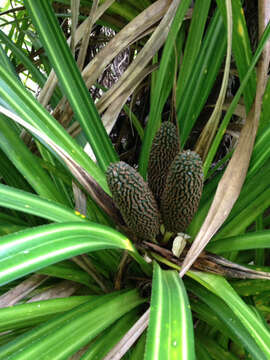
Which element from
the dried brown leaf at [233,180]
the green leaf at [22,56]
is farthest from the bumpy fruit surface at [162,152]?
the green leaf at [22,56]

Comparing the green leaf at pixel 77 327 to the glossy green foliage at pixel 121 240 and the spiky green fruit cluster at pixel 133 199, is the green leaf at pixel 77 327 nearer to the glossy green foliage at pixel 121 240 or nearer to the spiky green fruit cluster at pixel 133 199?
the glossy green foliage at pixel 121 240

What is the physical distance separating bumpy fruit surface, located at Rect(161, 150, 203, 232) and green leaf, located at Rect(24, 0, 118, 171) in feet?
0.56

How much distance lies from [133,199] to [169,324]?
212 mm

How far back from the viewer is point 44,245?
36cm

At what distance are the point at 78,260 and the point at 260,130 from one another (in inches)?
14.5

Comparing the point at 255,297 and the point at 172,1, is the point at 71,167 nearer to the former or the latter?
the point at 255,297

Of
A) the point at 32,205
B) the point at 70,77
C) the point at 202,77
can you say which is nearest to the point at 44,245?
the point at 32,205

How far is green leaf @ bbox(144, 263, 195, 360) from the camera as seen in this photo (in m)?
0.32

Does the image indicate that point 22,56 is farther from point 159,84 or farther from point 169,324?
point 169,324

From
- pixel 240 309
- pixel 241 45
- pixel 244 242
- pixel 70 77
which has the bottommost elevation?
pixel 240 309

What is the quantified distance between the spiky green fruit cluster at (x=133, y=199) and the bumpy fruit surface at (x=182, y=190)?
3 cm

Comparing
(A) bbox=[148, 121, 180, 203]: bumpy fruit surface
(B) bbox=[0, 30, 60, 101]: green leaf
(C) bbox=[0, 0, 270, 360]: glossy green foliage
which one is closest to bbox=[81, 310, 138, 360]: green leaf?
(C) bbox=[0, 0, 270, 360]: glossy green foliage

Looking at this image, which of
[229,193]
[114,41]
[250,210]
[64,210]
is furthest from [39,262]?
[114,41]

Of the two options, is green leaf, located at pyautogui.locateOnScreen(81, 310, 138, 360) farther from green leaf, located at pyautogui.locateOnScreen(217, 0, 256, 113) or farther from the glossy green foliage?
green leaf, located at pyautogui.locateOnScreen(217, 0, 256, 113)
